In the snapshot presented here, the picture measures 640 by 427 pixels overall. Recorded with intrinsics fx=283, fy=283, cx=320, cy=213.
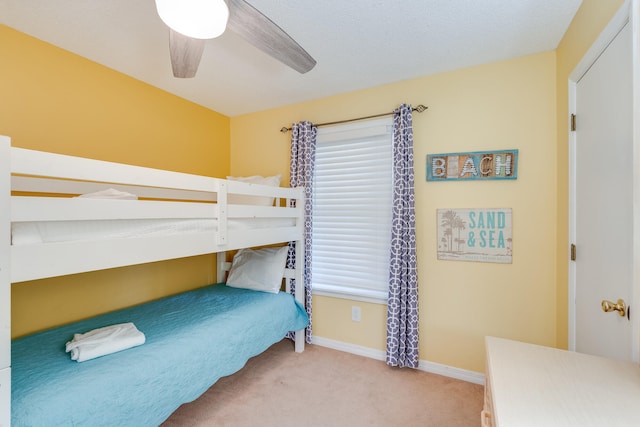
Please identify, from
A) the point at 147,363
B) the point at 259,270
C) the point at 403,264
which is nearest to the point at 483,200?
the point at 403,264

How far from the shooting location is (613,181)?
119cm

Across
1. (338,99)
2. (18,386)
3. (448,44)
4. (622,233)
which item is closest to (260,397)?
(18,386)

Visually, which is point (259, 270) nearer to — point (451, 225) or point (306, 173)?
point (306, 173)

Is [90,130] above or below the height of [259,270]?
above

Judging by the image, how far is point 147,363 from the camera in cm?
138

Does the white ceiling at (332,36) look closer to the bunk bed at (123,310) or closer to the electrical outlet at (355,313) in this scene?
the bunk bed at (123,310)

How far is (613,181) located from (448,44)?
126 centimetres

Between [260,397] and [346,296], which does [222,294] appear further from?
[346,296]

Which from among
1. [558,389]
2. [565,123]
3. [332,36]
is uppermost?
[332,36]

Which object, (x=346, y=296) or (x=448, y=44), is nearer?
(x=448, y=44)

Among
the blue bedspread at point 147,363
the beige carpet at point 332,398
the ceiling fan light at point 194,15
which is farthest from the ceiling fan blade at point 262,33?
the beige carpet at point 332,398

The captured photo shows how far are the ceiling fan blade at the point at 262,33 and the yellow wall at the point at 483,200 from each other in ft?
3.92

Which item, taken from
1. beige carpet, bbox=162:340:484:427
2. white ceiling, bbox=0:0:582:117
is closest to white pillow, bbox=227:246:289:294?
beige carpet, bbox=162:340:484:427

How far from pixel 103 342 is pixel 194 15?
5.18 feet
